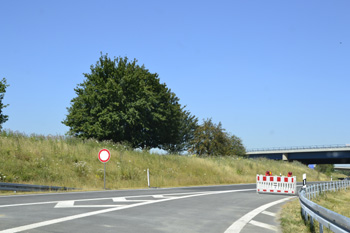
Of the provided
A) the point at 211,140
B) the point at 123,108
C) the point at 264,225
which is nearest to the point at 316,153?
the point at 211,140

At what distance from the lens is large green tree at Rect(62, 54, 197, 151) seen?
47.5 meters

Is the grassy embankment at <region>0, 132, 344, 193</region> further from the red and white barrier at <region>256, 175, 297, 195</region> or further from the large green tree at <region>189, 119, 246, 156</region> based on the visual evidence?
the large green tree at <region>189, 119, 246, 156</region>

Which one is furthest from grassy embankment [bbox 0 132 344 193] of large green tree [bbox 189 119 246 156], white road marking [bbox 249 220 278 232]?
large green tree [bbox 189 119 246 156]

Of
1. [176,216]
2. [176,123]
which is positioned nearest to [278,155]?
[176,123]

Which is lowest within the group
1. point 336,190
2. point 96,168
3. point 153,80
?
point 336,190

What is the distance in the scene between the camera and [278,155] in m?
101

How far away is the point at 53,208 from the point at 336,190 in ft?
81.3

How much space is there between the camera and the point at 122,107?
158ft

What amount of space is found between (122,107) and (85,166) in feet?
74.1

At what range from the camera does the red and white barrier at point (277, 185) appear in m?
22.4

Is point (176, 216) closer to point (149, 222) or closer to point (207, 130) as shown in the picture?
point (149, 222)

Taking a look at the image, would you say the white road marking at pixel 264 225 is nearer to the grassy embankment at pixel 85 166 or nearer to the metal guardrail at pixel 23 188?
the metal guardrail at pixel 23 188

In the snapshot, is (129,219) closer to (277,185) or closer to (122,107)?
(277,185)

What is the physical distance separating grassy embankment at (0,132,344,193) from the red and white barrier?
6990mm
